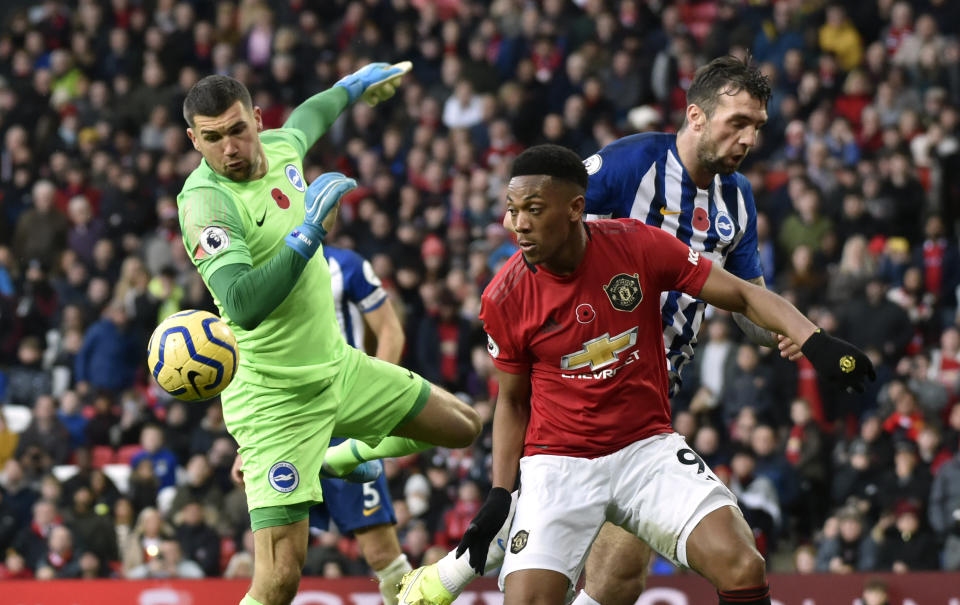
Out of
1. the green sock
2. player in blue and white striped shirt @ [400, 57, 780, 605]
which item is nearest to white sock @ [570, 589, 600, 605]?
player in blue and white striped shirt @ [400, 57, 780, 605]

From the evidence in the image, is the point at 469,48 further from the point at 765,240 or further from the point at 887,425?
the point at 887,425

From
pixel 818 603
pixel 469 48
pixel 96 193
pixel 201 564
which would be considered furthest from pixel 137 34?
pixel 818 603

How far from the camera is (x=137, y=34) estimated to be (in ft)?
58.3

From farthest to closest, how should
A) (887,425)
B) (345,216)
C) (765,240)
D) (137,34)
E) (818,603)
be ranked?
(137,34) < (345,216) < (765,240) < (887,425) < (818,603)

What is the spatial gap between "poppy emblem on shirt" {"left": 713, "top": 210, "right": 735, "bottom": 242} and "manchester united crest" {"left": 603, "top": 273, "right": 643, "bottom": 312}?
102cm

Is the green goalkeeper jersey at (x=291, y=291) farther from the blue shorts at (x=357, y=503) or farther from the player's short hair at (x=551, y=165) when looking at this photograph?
the player's short hair at (x=551, y=165)

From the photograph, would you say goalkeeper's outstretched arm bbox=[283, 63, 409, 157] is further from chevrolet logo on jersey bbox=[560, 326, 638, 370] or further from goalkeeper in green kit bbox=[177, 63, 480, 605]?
chevrolet logo on jersey bbox=[560, 326, 638, 370]

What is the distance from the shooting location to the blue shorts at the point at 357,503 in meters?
8.02

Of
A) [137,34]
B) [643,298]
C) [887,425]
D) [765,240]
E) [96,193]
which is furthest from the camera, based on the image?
[137,34]

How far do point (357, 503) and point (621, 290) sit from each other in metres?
2.90

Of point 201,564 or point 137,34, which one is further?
point 137,34

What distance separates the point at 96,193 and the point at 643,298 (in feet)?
37.3

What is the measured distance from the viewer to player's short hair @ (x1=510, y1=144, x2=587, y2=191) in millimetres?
5613

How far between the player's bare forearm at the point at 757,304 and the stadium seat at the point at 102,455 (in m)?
8.84
